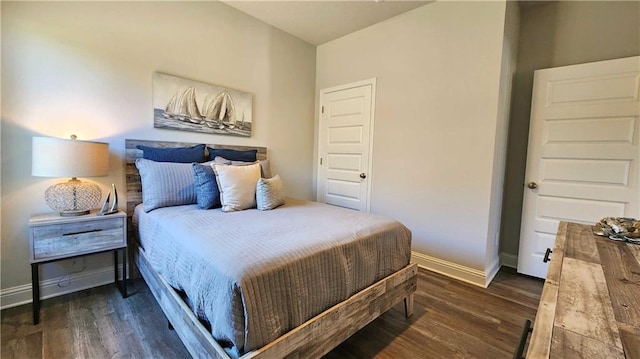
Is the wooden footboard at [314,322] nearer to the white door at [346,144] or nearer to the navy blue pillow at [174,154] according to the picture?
the navy blue pillow at [174,154]

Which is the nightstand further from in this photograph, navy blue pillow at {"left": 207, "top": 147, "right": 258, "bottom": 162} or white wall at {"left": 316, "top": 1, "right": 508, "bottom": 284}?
white wall at {"left": 316, "top": 1, "right": 508, "bottom": 284}

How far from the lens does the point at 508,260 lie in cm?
297

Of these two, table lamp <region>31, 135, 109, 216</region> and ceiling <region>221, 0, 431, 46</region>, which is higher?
ceiling <region>221, 0, 431, 46</region>

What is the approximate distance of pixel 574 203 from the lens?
2.48m

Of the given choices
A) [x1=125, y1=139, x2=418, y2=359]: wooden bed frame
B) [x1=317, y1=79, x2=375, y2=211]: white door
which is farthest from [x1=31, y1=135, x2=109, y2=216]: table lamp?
[x1=317, y1=79, x2=375, y2=211]: white door

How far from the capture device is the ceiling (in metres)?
2.80

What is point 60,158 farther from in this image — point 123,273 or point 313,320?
point 313,320

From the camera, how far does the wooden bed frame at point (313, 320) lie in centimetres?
115

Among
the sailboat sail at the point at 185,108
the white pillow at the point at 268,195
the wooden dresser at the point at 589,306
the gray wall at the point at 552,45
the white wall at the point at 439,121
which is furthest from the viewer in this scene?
the sailboat sail at the point at 185,108

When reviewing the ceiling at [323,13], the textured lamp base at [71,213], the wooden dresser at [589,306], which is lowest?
the textured lamp base at [71,213]

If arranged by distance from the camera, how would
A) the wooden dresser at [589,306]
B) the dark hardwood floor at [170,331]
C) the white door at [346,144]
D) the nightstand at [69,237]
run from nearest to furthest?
the wooden dresser at [589,306]
the dark hardwood floor at [170,331]
the nightstand at [69,237]
the white door at [346,144]

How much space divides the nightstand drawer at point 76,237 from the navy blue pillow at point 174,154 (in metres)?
0.61

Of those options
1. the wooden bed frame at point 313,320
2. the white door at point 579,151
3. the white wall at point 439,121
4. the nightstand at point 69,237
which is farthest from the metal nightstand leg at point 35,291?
Answer: the white door at point 579,151

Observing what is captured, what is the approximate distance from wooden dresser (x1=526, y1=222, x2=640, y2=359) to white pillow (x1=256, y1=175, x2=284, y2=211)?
1758 mm
